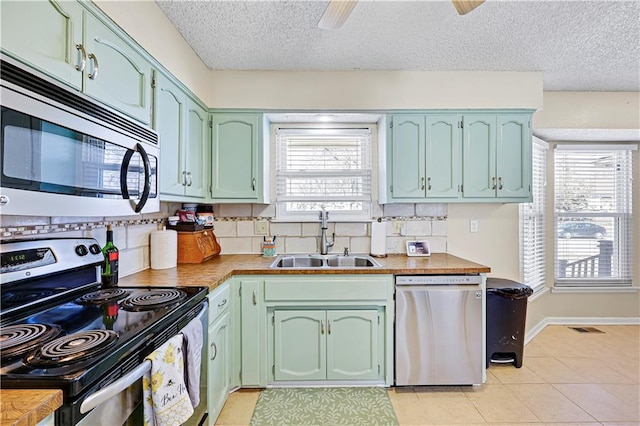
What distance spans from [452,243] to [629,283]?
8.35 ft

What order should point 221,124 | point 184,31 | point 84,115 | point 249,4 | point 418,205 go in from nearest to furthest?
point 84,115, point 249,4, point 184,31, point 221,124, point 418,205

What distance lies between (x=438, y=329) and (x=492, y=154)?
1.51 meters

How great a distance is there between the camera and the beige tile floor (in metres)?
2.01

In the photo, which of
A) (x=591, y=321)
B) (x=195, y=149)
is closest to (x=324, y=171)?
(x=195, y=149)

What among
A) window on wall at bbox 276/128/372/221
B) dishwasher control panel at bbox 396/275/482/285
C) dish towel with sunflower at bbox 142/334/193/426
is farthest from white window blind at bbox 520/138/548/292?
dish towel with sunflower at bbox 142/334/193/426

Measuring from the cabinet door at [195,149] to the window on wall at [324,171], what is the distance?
699mm

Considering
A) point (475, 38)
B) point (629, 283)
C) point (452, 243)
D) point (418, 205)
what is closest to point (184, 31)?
point (475, 38)

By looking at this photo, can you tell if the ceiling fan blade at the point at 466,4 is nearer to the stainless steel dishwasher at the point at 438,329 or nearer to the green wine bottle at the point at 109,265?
the stainless steel dishwasher at the point at 438,329

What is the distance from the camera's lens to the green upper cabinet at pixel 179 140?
191cm

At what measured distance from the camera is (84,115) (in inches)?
45.8

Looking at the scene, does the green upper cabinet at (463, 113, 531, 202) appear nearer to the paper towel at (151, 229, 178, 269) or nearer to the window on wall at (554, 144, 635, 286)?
the window on wall at (554, 144, 635, 286)

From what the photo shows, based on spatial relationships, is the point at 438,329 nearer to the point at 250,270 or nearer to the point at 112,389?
the point at 250,270

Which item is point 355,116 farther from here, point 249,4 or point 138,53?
point 138,53

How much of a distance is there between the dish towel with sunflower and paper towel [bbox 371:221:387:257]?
6.21ft
